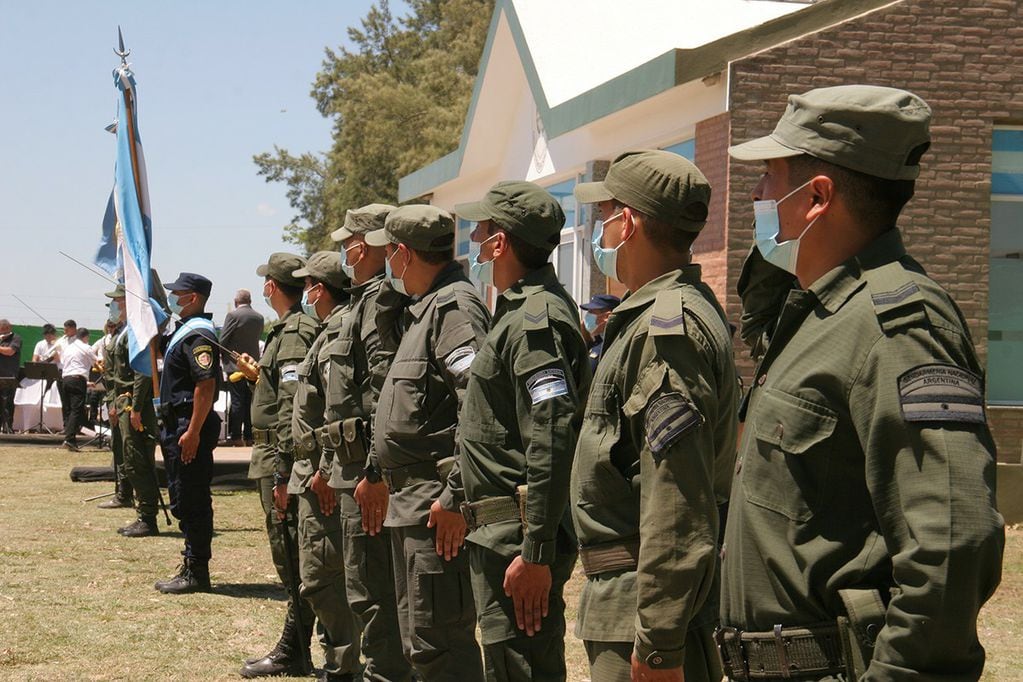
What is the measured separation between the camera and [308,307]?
791cm

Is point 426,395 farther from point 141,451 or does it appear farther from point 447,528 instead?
point 141,451

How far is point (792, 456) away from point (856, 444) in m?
0.13

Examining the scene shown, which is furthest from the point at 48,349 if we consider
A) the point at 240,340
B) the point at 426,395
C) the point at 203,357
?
the point at 426,395

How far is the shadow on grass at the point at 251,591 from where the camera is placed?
9555 mm

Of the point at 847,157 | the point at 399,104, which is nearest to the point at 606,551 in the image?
the point at 847,157

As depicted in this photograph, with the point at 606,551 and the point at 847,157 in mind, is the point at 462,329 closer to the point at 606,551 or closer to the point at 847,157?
the point at 606,551

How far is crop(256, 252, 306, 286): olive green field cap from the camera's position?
27.2 feet

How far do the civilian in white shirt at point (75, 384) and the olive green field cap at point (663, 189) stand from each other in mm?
19379

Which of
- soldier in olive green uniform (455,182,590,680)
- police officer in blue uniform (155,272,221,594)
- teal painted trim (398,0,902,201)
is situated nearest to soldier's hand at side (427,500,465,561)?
soldier in olive green uniform (455,182,590,680)

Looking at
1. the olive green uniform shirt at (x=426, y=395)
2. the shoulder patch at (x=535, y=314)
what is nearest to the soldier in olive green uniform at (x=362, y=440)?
the olive green uniform shirt at (x=426, y=395)

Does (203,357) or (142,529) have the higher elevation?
(203,357)

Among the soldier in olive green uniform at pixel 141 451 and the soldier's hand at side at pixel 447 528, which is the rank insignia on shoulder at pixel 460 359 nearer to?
the soldier's hand at side at pixel 447 528

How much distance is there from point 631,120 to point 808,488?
42.7 ft

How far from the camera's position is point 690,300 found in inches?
137
